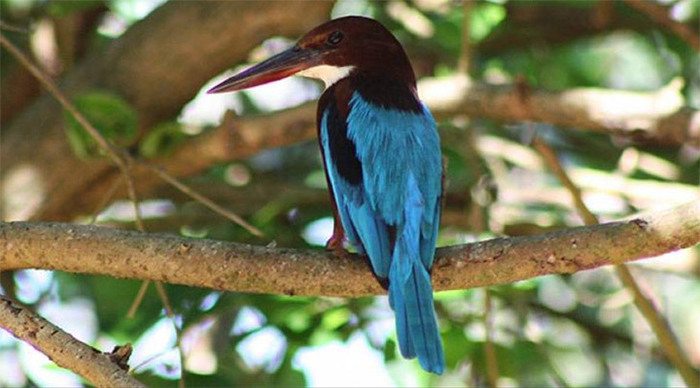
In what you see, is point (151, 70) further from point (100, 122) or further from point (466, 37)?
point (466, 37)

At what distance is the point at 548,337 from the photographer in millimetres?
5062

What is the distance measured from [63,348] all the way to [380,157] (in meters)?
0.95

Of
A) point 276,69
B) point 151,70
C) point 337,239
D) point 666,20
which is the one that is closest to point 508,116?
point 666,20

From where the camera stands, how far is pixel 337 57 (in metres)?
3.84

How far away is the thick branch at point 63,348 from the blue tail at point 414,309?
0.62 m

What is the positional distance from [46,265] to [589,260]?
3.57 ft

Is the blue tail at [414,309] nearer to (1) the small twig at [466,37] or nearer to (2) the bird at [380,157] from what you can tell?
(2) the bird at [380,157]

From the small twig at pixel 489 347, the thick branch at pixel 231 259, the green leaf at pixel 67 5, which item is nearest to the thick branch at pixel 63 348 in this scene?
the thick branch at pixel 231 259

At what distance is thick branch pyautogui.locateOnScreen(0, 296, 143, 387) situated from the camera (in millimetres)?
2625

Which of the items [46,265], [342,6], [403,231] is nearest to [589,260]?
[403,231]

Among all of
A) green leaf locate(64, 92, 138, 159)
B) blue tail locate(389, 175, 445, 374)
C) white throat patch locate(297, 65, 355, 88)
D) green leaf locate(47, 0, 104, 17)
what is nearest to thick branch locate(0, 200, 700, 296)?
blue tail locate(389, 175, 445, 374)

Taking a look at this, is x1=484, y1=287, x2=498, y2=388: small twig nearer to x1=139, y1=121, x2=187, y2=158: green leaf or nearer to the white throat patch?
the white throat patch

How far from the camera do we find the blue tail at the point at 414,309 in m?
2.96

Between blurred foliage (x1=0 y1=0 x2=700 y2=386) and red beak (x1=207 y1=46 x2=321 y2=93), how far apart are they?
22.3 inches
